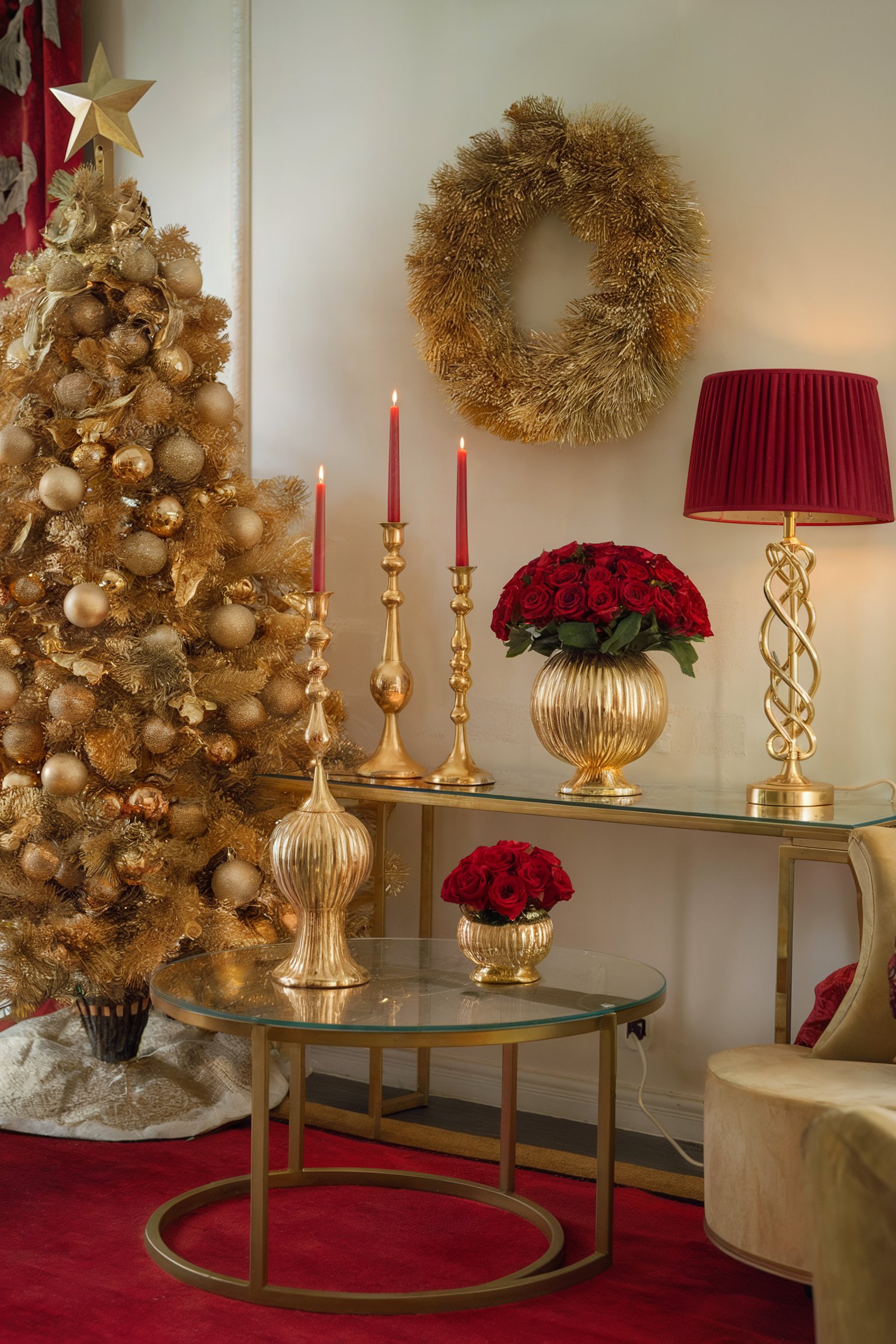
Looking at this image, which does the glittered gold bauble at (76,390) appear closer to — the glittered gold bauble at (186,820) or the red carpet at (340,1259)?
the glittered gold bauble at (186,820)

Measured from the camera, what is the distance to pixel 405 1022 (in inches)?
64.5

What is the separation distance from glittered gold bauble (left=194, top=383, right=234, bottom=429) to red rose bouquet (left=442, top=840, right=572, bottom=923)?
113 centimetres

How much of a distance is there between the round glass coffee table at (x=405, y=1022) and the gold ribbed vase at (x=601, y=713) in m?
0.37

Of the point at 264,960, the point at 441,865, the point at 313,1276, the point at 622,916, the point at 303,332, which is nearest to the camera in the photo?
the point at 313,1276

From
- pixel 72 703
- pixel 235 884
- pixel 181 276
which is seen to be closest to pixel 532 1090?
pixel 235 884

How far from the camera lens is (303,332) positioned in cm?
309

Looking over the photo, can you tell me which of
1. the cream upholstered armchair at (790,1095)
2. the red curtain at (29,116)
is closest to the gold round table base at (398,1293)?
the cream upholstered armchair at (790,1095)

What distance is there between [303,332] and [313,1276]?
208 centimetres

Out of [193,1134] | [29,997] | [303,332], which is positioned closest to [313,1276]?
[193,1134]

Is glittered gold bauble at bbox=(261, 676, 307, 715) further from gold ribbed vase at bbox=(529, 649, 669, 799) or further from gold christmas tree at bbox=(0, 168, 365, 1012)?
gold ribbed vase at bbox=(529, 649, 669, 799)

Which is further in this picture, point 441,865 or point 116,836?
point 441,865

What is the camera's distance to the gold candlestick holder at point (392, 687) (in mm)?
2580

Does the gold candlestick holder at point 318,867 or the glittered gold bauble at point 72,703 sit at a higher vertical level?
the glittered gold bauble at point 72,703

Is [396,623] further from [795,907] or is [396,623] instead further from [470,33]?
[470,33]
